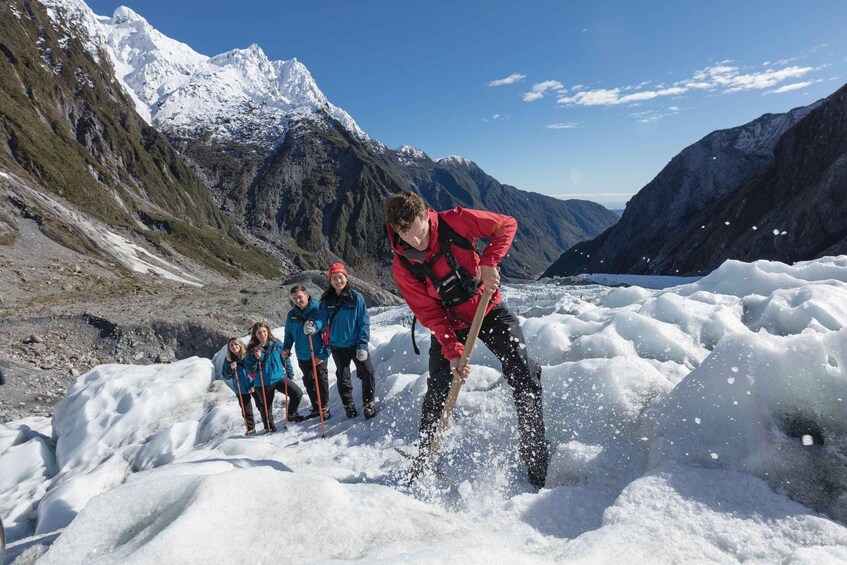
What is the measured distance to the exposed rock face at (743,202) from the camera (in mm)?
48969

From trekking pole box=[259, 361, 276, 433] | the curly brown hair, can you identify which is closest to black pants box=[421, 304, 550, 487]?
the curly brown hair

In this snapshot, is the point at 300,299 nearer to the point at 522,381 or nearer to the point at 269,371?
the point at 269,371

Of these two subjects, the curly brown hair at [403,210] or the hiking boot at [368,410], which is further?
the hiking boot at [368,410]

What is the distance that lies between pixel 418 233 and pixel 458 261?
19.4 inches

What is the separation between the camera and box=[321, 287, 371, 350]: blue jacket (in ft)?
22.0

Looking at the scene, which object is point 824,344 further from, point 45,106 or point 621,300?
point 45,106

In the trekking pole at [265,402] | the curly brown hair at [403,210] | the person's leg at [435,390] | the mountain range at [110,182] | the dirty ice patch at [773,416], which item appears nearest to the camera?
the dirty ice patch at [773,416]

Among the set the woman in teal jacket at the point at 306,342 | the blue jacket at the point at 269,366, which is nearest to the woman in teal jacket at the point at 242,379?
the blue jacket at the point at 269,366

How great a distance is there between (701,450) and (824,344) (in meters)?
1.28

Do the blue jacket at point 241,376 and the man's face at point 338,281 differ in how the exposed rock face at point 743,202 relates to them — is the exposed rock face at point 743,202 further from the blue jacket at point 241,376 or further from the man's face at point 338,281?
the blue jacket at point 241,376

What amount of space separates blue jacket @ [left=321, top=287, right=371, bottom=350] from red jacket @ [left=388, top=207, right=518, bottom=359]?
2556mm

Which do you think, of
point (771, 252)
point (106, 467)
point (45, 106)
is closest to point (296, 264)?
point (45, 106)

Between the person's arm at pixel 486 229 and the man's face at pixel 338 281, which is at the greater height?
the person's arm at pixel 486 229

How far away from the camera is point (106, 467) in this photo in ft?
21.1
